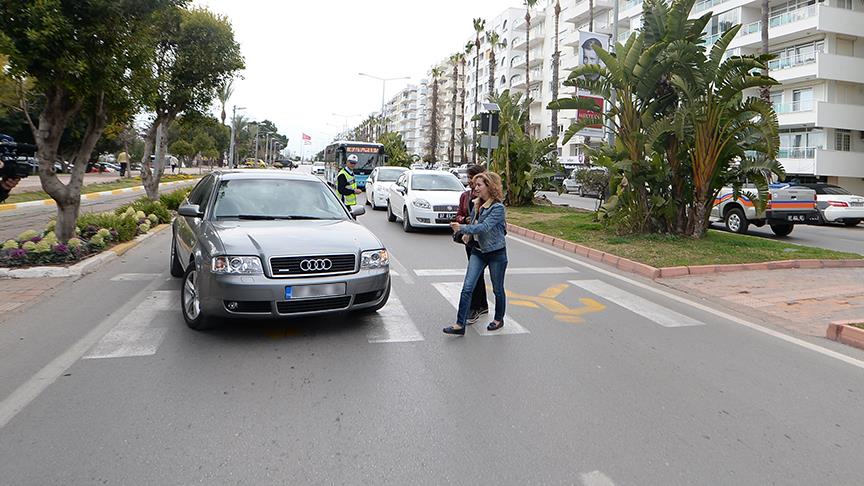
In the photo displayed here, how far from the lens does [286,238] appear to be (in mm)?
5645

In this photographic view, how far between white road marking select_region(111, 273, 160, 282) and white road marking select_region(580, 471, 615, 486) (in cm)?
685

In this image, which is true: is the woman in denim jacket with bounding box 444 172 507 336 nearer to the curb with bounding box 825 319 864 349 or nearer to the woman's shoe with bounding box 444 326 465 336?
the woman's shoe with bounding box 444 326 465 336

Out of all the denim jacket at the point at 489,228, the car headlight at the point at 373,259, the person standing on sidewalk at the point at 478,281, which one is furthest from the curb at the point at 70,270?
the denim jacket at the point at 489,228

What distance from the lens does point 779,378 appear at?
15.7 feet

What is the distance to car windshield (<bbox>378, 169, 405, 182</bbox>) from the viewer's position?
2183cm

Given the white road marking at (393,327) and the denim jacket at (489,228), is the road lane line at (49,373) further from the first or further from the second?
the denim jacket at (489,228)

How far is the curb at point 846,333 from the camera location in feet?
18.9

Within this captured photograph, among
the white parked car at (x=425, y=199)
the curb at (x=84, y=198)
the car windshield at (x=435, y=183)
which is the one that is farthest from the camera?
the curb at (x=84, y=198)

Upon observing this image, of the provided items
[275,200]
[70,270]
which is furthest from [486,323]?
[70,270]

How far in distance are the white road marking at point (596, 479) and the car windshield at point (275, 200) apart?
4336 mm

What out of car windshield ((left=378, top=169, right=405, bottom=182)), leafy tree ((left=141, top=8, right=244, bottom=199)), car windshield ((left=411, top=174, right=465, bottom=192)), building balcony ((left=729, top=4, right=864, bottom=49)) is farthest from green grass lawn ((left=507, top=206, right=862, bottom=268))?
building balcony ((left=729, top=4, right=864, bottom=49))

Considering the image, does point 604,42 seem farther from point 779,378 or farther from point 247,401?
point 247,401

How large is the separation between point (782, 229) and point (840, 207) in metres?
4.84

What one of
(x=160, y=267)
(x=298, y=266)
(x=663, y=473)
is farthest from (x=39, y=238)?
(x=663, y=473)
